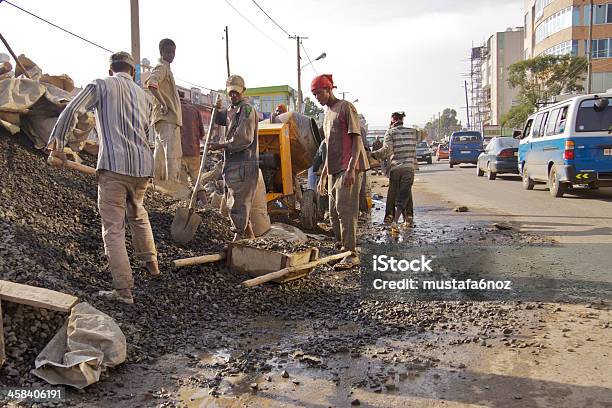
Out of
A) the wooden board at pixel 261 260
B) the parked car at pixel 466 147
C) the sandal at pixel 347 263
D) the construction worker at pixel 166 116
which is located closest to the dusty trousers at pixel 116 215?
the wooden board at pixel 261 260

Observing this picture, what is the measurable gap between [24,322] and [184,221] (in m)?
2.53

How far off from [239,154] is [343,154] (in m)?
1.12

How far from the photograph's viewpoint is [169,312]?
4.17m

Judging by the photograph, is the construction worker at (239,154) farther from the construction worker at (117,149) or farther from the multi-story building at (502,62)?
the multi-story building at (502,62)

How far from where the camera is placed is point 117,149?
4215mm

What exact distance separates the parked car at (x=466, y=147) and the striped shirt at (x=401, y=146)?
66.9ft

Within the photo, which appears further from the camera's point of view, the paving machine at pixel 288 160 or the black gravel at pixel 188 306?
the paving machine at pixel 288 160

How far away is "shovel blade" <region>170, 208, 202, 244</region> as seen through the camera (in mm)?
5730

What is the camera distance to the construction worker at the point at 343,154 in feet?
19.2

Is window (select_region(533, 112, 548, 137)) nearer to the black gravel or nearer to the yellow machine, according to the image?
the yellow machine

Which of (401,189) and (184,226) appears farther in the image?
(401,189)

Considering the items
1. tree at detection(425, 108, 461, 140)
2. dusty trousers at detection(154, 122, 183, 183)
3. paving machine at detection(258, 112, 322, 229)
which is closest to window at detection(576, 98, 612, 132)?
paving machine at detection(258, 112, 322, 229)

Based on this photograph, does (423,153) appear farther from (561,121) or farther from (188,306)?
(188,306)

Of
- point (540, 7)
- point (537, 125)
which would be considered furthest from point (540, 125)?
point (540, 7)
